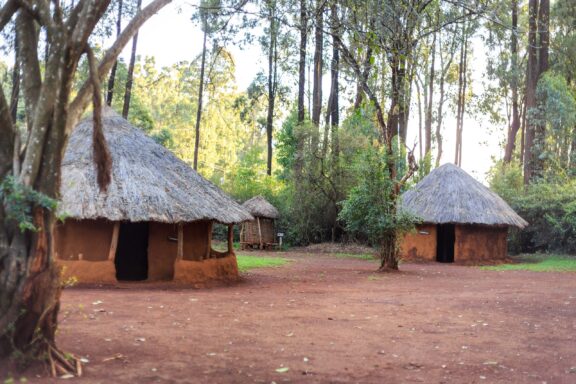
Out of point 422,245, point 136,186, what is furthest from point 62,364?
point 422,245

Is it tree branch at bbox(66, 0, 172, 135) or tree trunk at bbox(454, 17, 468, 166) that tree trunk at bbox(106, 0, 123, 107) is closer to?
tree branch at bbox(66, 0, 172, 135)

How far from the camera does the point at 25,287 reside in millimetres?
5363

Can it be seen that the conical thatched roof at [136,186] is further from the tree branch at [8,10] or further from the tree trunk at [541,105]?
the tree trunk at [541,105]

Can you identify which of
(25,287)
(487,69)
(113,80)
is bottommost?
(25,287)

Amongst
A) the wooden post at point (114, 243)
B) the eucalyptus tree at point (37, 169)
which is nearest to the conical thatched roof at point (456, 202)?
the wooden post at point (114, 243)

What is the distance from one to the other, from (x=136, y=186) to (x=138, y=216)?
1.00 m

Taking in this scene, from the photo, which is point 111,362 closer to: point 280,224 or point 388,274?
point 388,274

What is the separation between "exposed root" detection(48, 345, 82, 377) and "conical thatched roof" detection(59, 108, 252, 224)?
6745 millimetres

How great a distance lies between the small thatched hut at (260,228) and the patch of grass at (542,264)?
397 inches

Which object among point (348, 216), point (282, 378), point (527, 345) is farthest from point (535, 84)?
point (282, 378)

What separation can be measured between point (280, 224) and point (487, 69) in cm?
1550

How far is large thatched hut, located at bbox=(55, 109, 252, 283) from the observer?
12641 millimetres

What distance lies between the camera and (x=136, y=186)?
13305 mm

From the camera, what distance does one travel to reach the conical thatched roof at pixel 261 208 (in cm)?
2733
